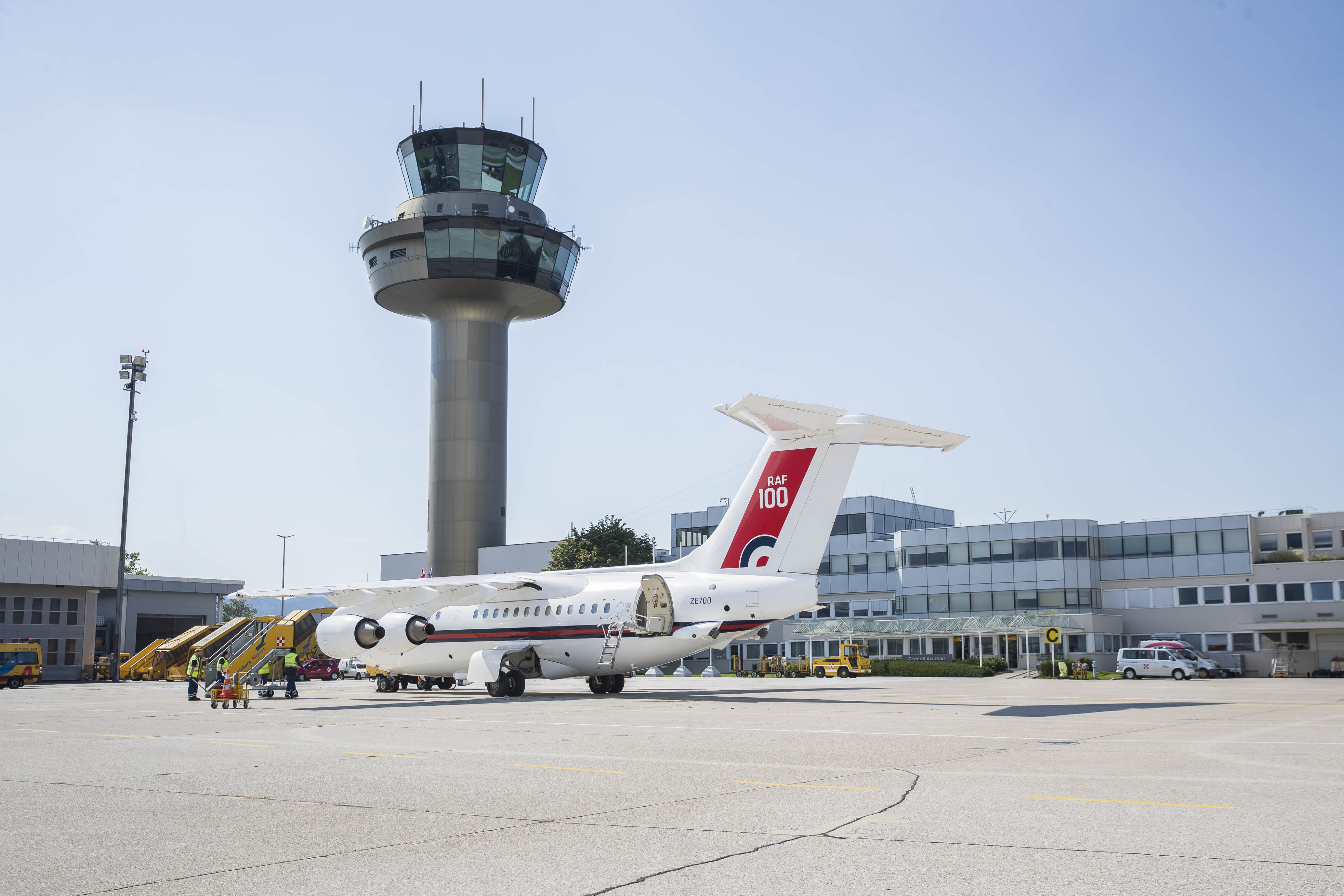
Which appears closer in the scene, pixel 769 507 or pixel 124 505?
pixel 769 507

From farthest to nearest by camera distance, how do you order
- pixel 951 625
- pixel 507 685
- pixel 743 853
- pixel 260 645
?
pixel 951 625
pixel 260 645
pixel 507 685
pixel 743 853

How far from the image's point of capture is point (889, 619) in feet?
209

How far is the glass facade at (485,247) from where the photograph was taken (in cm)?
6419

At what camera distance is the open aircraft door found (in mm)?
27531

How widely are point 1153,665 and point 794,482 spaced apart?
3130 centimetres

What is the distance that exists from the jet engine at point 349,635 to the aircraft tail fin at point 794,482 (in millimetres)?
A: 10954

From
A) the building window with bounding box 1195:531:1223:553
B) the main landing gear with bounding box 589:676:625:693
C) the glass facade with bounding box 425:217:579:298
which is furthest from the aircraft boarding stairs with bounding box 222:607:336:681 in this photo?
the building window with bounding box 1195:531:1223:553

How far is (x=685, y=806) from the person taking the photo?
916 cm

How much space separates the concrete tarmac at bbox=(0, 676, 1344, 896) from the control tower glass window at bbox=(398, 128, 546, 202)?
50619mm

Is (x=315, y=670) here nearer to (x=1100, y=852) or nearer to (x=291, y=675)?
(x=291, y=675)

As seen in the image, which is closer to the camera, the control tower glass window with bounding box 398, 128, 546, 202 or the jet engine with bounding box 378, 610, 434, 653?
the jet engine with bounding box 378, 610, 434, 653

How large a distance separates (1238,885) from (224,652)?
116 feet

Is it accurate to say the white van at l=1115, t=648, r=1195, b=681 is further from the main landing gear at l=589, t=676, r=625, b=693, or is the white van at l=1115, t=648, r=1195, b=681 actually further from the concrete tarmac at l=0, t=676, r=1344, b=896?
the concrete tarmac at l=0, t=676, r=1344, b=896

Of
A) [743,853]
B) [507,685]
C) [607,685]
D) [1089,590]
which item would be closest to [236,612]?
[1089,590]
